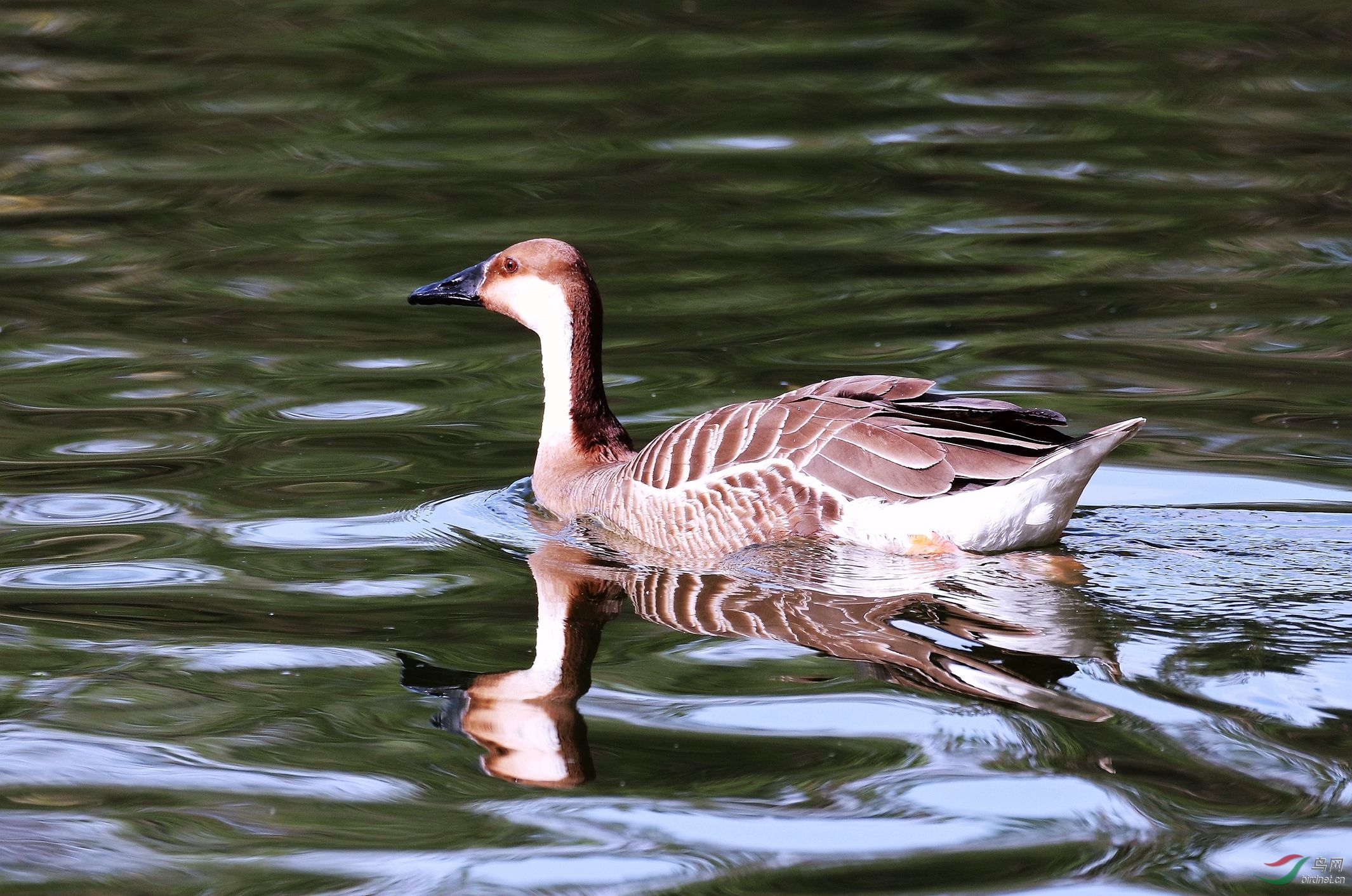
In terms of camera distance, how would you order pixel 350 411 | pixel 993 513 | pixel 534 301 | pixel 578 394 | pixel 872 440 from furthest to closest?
pixel 350 411, pixel 534 301, pixel 578 394, pixel 872 440, pixel 993 513

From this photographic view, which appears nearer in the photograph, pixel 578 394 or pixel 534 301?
pixel 578 394

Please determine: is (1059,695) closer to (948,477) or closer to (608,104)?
(948,477)

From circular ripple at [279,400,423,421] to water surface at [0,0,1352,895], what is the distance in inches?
2.4

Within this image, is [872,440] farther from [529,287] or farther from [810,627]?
[529,287]

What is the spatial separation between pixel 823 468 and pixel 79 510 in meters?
3.54

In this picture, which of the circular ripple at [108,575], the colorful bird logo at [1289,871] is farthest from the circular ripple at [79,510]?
the colorful bird logo at [1289,871]

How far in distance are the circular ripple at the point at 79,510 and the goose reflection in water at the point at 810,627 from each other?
1.95 meters

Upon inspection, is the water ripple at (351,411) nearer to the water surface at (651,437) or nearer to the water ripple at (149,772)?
the water surface at (651,437)

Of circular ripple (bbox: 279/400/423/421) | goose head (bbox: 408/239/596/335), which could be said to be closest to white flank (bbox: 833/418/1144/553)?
goose head (bbox: 408/239/596/335)

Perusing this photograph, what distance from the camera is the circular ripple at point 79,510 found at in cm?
802

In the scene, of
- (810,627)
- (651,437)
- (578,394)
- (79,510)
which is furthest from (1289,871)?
(79,510)

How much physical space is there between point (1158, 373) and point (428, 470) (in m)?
4.15

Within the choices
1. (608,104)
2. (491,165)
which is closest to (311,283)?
(491,165)

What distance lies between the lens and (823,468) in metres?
7.31
